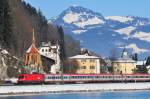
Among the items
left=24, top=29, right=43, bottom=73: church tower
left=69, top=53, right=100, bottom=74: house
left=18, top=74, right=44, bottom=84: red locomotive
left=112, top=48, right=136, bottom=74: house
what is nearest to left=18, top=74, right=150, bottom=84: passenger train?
left=18, top=74, right=44, bottom=84: red locomotive

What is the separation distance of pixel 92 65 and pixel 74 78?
2303 inches

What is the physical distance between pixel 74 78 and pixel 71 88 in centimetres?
916

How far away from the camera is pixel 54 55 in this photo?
130 meters

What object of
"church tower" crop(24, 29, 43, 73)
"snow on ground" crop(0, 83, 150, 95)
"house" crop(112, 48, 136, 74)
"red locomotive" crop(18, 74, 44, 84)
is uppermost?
"house" crop(112, 48, 136, 74)

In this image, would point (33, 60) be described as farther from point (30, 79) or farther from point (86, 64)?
point (86, 64)

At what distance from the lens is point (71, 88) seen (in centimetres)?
7862

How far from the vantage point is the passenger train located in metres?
81.9

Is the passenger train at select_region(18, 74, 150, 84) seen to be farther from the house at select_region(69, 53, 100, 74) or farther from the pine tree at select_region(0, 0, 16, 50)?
the house at select_region(69, 53, 100, 74)

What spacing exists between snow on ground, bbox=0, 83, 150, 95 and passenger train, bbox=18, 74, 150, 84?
5.16 m

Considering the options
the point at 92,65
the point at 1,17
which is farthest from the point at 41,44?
the point at 1,17

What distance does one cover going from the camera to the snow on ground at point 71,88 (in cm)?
7141

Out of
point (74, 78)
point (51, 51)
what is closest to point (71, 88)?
point (74, 78)

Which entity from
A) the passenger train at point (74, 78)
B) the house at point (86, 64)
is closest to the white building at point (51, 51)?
the house at point (86, 64)

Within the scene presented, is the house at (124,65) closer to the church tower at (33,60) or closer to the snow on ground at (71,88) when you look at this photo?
the church tower at (33,60)
